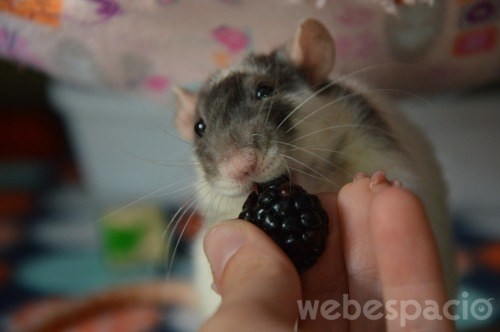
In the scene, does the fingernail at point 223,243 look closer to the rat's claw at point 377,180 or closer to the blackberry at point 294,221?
the blackberry at point 294,221

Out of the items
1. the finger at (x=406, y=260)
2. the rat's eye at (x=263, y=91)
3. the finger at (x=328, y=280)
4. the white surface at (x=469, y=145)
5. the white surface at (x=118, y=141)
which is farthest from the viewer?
the white surface at (x=118, y=141)

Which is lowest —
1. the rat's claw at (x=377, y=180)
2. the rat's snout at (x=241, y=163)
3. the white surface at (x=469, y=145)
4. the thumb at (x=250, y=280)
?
the thumb at (x=250, y=280)

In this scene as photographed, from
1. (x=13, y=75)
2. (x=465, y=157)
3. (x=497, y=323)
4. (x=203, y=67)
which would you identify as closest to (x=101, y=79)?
(x=203, y=67)

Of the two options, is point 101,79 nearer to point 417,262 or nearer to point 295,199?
point 295,199

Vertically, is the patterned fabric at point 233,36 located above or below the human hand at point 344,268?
above

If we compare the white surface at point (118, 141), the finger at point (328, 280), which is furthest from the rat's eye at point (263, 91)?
the white surface at point (118, 141)

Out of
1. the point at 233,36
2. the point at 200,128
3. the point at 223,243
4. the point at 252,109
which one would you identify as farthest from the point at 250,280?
the point at 233,36

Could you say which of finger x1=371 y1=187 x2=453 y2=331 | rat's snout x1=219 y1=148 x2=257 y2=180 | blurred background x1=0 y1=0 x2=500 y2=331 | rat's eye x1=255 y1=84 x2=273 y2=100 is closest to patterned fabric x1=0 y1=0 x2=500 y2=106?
blurred background x1=0 y1=0 x2=500 y2=331

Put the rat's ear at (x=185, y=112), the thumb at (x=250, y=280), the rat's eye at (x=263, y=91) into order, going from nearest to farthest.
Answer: the thumb at (x=250, y=280)
the rat's eye at (x=263, y=91)
the rat's ear at (x=185, y=112)
